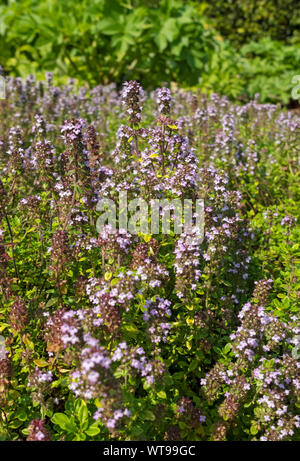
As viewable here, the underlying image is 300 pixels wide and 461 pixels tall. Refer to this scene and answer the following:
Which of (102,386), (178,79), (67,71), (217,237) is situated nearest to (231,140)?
(217,237)

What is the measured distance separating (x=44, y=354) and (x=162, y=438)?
1.02 m

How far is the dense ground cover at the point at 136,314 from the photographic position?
262cm

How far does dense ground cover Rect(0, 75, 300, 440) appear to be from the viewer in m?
2.62

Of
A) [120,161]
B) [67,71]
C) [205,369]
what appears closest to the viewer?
[205,369]

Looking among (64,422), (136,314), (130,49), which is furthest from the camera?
(130,49)

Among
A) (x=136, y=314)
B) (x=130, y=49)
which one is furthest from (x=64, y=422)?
(x=130, y=49)

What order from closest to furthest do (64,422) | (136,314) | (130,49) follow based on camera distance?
1. (64,422)
2. (136,314)
3. (130,49)

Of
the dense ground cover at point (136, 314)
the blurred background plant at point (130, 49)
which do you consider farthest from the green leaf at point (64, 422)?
the blurred background plant at point (130, 49)

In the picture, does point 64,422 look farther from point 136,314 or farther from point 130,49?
point 130,49

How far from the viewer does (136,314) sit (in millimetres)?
2891

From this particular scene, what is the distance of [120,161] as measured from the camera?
3746 mm

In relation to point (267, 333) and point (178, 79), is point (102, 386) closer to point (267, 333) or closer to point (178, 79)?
point (267, 333)

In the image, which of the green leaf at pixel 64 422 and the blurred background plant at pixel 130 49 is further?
the blurred background plant at pixel 130 49

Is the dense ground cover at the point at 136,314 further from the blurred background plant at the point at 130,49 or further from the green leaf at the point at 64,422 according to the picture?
the blurred background plant at the point at 130,49
